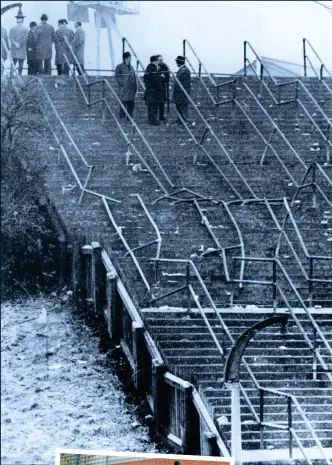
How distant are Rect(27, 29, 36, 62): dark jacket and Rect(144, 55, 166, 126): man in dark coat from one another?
1.65m

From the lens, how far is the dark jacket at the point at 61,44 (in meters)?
13.3

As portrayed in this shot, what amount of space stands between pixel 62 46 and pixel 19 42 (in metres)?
1.69

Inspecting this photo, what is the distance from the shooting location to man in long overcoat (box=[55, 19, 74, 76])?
43.1 ft

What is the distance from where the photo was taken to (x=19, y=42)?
45.6 feet

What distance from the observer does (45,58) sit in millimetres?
16219

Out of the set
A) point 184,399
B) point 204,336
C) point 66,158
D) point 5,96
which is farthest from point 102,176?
point 184,399

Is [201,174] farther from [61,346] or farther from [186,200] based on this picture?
[61,346]

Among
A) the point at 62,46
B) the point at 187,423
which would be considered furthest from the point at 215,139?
the point at 187,423

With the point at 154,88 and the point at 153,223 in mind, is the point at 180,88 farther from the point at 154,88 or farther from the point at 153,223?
the point at 153,223

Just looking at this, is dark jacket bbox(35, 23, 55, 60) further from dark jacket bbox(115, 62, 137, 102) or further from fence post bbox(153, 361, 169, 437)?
fence post bbox(153, 361, 169, 437)

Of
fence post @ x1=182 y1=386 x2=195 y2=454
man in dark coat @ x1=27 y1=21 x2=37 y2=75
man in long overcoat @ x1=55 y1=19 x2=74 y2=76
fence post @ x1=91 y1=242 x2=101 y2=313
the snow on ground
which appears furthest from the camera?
man in dark coat @ x1=27 y1=21 x2=37 y2=75

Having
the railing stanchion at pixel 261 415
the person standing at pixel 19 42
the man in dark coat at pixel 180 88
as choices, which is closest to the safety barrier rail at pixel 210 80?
the man in dark coat at pixel 180 88

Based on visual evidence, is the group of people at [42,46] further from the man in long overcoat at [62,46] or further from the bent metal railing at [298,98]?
the bent metal railing at [298,98]

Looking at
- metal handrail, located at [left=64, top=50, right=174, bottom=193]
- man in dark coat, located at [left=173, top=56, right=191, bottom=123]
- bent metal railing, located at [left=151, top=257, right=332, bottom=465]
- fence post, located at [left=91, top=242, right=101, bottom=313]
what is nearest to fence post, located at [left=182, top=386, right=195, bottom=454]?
bent metal railing, located at [left=151, top=257, right=332, bottom=465]
